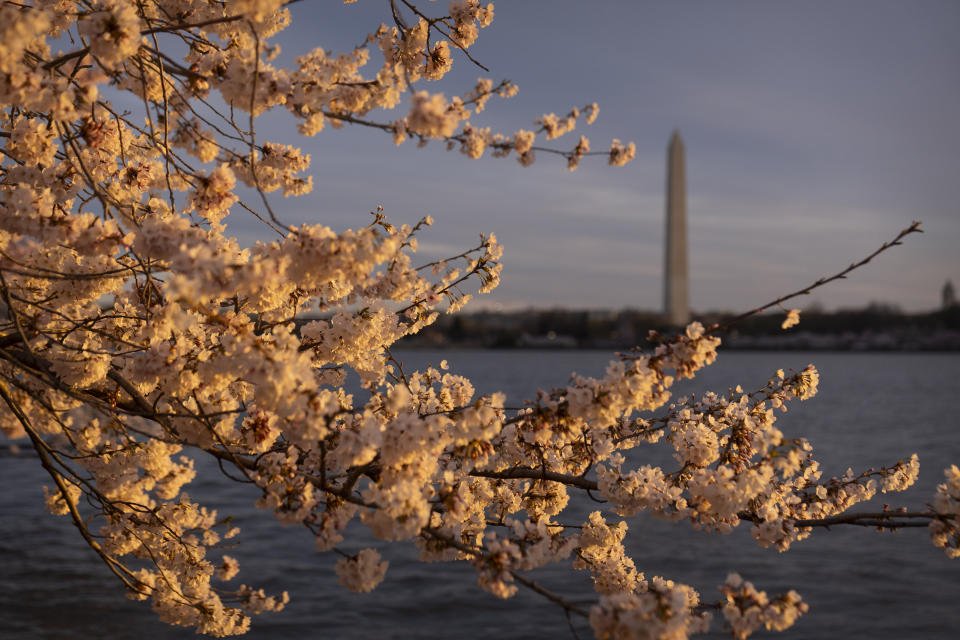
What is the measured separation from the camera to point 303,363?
118 inches

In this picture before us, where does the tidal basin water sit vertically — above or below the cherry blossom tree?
below

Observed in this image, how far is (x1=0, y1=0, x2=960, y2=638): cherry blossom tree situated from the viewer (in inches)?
122

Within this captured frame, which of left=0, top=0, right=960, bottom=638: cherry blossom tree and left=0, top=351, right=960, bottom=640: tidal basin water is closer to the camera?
left=0, top=0, right=960, bottom=638: cherry blossom tree

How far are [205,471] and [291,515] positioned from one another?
21078 mm

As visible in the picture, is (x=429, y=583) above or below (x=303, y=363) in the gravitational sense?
below

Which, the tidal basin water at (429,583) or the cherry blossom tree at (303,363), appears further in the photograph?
the tidal basin water at (429,583)

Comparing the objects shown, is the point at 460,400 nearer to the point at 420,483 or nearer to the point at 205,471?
the point at 420,483

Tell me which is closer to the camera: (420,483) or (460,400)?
(420,483)

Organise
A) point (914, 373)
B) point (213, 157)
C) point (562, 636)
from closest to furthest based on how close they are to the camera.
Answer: point (213, 157) < point (562, 636) < point (914, 373)

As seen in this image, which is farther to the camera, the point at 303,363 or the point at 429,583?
the point at 429,583

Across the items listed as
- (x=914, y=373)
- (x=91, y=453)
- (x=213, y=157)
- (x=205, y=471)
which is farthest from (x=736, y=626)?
(x=914, y=373)

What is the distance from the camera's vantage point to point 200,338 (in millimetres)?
4445

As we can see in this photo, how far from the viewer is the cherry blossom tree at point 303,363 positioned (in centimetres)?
311

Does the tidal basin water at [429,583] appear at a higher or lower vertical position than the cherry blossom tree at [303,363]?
lower
